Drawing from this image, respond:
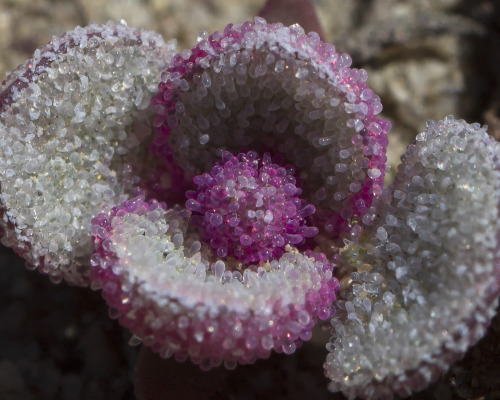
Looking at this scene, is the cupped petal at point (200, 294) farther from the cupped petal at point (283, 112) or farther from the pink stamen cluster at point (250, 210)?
the cupped petal at point (283, 112)

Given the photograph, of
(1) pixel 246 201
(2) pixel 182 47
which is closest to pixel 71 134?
(1) pixel 246 201

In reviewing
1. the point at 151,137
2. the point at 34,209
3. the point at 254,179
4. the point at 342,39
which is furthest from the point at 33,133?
the point at 342,39

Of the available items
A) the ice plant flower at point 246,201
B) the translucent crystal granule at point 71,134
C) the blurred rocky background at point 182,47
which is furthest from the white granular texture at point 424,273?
the translucent crystal granule at point 71,134

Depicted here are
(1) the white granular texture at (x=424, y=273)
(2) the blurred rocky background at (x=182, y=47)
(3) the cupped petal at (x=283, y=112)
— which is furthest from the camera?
(2) the blurred rocky background at (x=182, y=47)

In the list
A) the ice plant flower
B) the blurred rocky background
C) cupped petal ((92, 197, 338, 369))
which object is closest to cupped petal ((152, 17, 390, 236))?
the ice plant flower

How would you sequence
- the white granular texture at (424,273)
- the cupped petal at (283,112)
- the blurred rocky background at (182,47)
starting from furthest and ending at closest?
the blurred rocky background at (182,47) → the cupped petal at (283,112) → the white granular texture at (424,273)

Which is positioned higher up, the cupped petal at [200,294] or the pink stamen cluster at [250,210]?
the pink stamen cluster at [250,210]

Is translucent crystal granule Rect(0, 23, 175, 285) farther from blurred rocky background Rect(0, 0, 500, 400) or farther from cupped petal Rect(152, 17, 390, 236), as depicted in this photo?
blurred rocky background Rect(0, 0, 500, 400)

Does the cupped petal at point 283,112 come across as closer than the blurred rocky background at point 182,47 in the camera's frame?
Yes
